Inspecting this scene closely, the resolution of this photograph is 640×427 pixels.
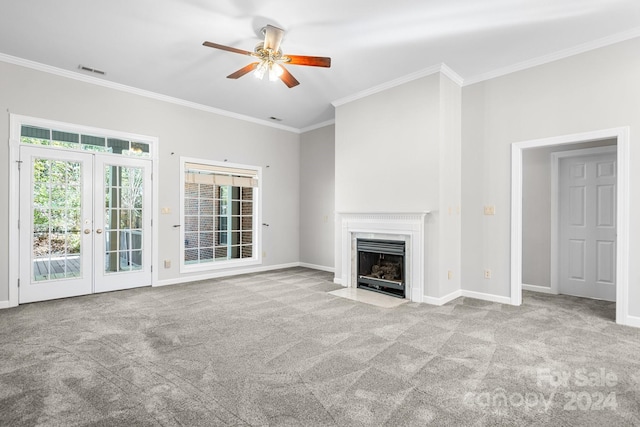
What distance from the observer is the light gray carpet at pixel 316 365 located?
1.94 m

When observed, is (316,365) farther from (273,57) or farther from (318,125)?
(318,125)

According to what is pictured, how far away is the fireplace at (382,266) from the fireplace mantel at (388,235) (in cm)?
9

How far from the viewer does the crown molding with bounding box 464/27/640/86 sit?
3460mm

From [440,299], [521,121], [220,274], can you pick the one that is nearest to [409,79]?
[521,121]

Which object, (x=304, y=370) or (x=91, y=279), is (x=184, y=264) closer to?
(x=91, y=279)

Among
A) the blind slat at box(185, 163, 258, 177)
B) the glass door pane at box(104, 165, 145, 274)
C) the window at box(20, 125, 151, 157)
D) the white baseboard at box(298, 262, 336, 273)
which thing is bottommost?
the white baseboard at box(298, 262, 336, 273)

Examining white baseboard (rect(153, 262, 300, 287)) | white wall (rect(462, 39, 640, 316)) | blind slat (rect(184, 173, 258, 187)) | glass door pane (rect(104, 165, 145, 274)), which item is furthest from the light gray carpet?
blind slat (rect(184, 173, 258, 187))

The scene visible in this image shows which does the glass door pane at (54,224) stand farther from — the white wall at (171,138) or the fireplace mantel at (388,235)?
the fireplace mantel at (388,235)

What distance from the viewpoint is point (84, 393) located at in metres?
2.15

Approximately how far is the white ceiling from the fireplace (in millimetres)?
2352

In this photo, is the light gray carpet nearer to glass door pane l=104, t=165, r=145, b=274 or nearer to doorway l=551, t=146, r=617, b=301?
doorway l=551, t=146, r=617, b=301

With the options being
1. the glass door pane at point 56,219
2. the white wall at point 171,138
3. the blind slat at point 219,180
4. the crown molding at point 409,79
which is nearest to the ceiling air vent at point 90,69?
the white wall at point 171,138

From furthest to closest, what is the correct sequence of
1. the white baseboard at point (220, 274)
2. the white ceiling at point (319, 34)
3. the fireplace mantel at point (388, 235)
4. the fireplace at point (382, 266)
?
the white baseboard at point (220, 274) → the fireplace at point (382, 266) → the fireplace mantel at point (388, 235) → the white ceiling at point (319, 34)

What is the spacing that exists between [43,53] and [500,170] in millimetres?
5846
